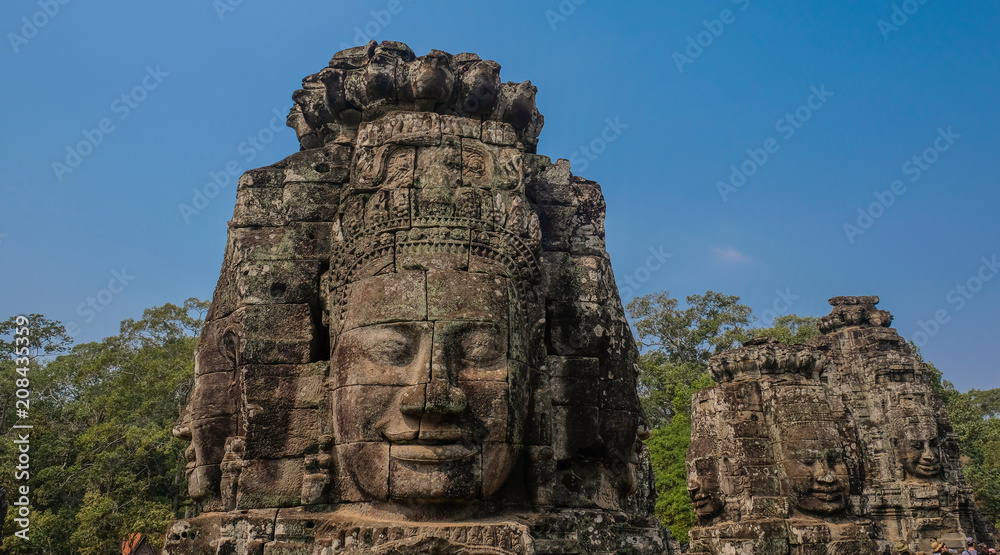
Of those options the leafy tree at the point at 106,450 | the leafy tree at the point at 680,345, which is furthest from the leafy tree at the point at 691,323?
the leafy tree at the point at 106,450

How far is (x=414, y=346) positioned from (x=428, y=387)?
351mm

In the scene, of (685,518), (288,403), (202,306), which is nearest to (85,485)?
(202,306)

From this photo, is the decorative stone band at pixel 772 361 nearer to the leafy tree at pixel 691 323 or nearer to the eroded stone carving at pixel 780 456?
the eroded stone carving at pixel 780 456

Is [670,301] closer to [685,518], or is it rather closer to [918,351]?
[918,351]

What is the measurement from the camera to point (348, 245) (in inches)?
204

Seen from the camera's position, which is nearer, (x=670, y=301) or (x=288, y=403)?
(x=288, y=403)

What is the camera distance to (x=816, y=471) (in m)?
10.5

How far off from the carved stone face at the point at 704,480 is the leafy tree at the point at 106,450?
1343 centimetres

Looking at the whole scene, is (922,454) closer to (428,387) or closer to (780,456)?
(780,456)

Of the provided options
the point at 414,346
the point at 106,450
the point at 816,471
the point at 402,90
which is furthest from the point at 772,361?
the point at 106,450

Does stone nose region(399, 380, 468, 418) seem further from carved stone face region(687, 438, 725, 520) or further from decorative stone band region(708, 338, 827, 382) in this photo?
decorative stone band region(708, 338, 827, 382)

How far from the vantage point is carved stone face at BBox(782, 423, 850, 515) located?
10.5 m

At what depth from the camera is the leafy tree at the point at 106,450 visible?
19.9 metres

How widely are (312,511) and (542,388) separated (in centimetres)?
174
